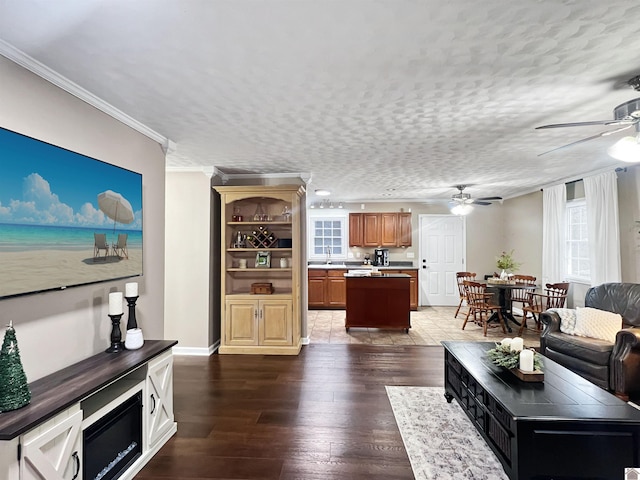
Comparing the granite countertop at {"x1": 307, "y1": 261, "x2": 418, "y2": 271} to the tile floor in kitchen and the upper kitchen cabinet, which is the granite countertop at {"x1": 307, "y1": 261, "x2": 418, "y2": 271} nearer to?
the upper kitchen cabinet

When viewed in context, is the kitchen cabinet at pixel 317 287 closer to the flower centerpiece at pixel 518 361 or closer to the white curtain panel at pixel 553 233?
the white curtain panel at pixel 553 233

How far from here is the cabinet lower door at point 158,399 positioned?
2.29 m

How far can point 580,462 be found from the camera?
5.95 feet

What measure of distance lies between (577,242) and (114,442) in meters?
6.64

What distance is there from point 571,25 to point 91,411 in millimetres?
3345

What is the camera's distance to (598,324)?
11.6ft

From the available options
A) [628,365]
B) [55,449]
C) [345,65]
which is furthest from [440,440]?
[345,65]

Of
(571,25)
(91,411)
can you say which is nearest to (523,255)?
(571,25)

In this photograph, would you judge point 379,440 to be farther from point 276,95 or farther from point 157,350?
point 276,95

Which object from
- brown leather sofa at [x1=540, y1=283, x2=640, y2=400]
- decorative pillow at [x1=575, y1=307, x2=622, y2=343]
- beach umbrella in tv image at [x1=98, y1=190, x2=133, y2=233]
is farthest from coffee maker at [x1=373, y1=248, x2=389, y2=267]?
beach umbrella in tv image at [x1=98, y1=190, x2=133, y2=233]

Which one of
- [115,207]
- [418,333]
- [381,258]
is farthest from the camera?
[381,258]

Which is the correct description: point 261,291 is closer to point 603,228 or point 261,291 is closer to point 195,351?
point 195,351

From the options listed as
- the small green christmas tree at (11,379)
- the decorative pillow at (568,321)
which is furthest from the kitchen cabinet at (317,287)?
the small green christmas tree at (11,379)

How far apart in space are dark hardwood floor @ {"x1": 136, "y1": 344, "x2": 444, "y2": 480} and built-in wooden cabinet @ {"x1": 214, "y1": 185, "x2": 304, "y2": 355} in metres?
0.27
